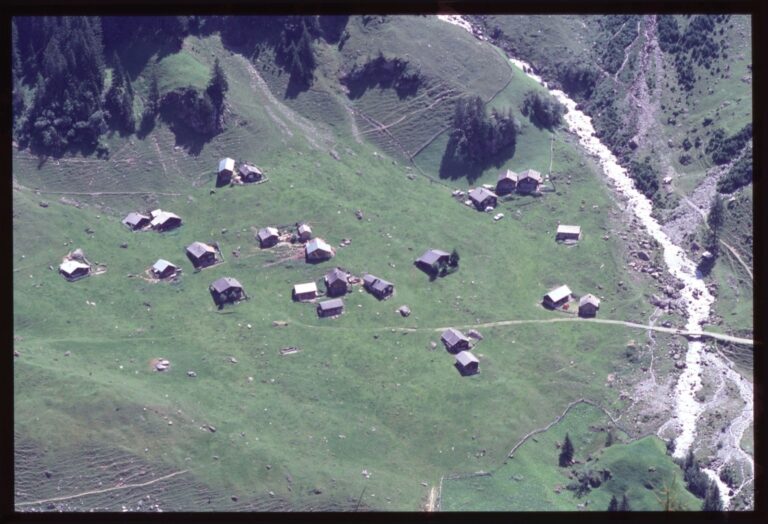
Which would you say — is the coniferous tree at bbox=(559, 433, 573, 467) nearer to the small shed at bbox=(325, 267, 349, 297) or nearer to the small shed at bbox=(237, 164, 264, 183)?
the small shed at bbox=(325, 267, 349, 297)

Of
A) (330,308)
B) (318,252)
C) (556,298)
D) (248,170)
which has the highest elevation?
(248,170)

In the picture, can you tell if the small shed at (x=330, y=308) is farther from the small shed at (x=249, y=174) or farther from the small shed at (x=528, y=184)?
the small shed at (x=528, y=184)

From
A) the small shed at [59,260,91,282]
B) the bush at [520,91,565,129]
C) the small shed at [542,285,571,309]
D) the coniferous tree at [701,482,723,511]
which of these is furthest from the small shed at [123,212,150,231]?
the coniferous tree at [701,482,723,511]

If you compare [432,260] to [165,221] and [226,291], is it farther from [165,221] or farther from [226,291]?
[165,221]

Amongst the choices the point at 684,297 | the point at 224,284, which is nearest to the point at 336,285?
the point at 224,284

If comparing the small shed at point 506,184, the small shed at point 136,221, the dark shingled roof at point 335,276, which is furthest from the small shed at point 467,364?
the small shed at point 136,221

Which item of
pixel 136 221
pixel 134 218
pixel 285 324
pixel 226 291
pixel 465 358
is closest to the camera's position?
pixel 465 358

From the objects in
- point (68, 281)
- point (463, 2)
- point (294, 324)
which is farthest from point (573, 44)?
point (463, 2)
